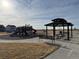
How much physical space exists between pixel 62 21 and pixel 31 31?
59.7ft

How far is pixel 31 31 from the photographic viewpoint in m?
52.6

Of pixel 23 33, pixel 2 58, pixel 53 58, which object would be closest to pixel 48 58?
pixel 53 58

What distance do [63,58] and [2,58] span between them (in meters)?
4.25

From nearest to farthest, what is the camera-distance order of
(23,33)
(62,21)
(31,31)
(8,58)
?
(8,58)
(62,21)
(23,33)
(31,31)

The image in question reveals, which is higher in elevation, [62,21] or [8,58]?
[62,21]

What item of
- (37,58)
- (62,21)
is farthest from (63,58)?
(62,21)

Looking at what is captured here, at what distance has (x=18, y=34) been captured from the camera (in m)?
47.5

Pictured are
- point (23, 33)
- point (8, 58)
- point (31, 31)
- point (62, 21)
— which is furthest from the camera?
point (31, 31)

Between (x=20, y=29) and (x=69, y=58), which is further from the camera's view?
(x=20, y=29)

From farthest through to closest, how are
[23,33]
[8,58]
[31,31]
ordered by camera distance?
1. [31,31]
2. [23,33]
3. [8,58]

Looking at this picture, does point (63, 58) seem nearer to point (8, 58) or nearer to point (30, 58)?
point (30, 58)

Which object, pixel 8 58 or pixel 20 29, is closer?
pixel 8 58

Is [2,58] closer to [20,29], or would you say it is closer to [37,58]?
[37,58]

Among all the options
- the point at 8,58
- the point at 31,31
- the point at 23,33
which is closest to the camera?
the point at 8,58
